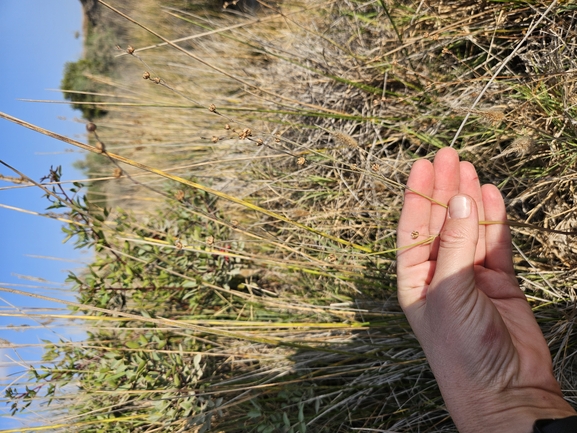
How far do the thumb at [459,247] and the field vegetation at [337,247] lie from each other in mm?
202

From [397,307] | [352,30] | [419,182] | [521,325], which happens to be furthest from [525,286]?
[352,30]

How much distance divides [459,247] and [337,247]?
61cm

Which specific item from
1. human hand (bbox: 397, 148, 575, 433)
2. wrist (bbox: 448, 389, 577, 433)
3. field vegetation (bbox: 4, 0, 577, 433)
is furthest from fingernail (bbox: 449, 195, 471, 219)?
wrist (bbox: 448, 389, 577, 433)

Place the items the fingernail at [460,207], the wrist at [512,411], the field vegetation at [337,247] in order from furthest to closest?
the field vegetation at [337,247] → the fingernail at [460,207] → the wrist at [512,411]

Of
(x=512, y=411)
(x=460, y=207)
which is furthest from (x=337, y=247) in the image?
(x=512, y=411)

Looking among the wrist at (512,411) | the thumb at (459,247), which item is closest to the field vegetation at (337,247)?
the thumb at (459,247)

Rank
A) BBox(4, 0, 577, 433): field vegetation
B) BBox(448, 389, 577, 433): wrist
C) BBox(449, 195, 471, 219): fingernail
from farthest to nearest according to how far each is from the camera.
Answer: BBox(4, 0, 577, 433): field vegetation < BBox(449, 195, 471, 219): fingernail < BBox(448, 389, 577, 433): wrist

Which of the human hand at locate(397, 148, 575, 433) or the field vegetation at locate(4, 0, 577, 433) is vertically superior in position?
the field vegetation at locate(4, 0, 577, 433)

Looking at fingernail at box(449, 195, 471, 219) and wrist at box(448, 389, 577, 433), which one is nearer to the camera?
wrist at box(448, 389, 577, 433)

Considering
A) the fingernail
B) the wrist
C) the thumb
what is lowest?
the wrist

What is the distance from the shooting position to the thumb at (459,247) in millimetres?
1148

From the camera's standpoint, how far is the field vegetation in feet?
4.92

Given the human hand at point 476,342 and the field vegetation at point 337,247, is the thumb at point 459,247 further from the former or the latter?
the field vegetation at point 337,247

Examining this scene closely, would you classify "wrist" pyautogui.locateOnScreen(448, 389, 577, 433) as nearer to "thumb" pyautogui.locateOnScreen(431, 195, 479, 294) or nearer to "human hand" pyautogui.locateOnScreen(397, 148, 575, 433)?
"human hand" pyautogui.locateOnScreen(397, 148, 575, 433)
